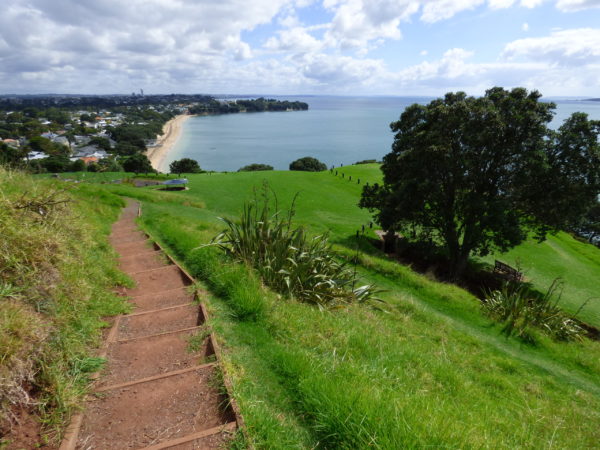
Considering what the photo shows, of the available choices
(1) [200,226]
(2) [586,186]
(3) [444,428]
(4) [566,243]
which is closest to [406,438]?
(3) [444,428]

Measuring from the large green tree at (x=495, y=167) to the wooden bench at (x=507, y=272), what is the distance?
4.51ft

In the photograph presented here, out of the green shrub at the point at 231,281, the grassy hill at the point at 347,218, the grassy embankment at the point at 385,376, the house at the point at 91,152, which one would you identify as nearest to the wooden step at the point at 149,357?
the grassy embankment at the point at 385,376

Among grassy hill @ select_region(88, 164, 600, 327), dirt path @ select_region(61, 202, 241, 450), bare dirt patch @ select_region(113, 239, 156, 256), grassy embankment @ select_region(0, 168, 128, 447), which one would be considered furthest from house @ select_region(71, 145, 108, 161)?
dirt path @ select_region(61, 202, 241, 450)

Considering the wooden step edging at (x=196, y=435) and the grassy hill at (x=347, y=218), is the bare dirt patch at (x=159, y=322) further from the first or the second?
the grassy hill at (x=347, y=218)

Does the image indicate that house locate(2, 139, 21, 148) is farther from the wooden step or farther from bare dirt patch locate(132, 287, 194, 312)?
the wooden step

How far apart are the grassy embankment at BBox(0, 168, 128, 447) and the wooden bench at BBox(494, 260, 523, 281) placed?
46.0 ft

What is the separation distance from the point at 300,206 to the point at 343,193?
6.93 meters

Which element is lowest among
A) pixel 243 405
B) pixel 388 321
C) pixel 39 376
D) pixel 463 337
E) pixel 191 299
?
pixel 463 337

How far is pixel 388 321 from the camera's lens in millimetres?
6297

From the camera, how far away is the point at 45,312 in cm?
342

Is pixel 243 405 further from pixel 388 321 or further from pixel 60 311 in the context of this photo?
pixel 388 321

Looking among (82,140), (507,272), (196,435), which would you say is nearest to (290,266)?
(196,435)

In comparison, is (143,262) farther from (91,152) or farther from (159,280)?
(91,152)

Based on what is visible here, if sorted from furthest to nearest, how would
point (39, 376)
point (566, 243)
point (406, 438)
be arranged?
1. point (566, 243)
2. point (39, 376)
3. point (406, 438)
